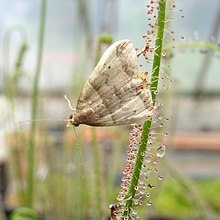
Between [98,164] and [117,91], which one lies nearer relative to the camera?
[117,91]

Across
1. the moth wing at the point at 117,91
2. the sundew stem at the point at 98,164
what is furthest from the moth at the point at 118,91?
the sundew stem at the point at 98,164

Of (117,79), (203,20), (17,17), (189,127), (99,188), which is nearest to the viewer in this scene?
(117,79)

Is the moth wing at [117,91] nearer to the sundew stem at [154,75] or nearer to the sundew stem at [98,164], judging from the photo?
the sundew stem at [154,75]

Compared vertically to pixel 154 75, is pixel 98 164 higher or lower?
lower

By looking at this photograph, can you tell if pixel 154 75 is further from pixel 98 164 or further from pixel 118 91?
pixel 98 164

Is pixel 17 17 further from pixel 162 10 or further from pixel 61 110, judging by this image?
pixel 162 10

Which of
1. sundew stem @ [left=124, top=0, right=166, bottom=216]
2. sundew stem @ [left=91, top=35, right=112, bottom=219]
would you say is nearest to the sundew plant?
sundew stem @ [left=124, top=0, right=166, bottom=216]

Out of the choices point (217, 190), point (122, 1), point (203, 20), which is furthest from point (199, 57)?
point (217, 190)

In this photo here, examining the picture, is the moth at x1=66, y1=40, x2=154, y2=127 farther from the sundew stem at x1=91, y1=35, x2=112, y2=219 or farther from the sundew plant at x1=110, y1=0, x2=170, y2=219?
the sundew stem at x1=91, y1=35, x2=112, y2=219

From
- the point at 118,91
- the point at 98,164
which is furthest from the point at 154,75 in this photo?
the point at 98,164
